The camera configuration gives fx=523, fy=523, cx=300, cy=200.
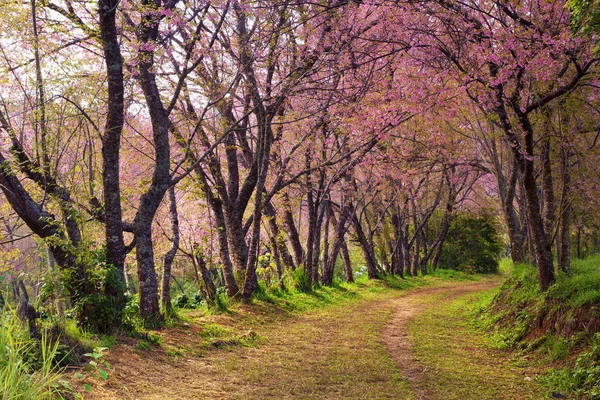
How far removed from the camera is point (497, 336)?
8.65 meters

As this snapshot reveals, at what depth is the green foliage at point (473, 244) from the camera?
91.6 feet

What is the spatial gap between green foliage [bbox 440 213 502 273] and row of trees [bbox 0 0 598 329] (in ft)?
41.0

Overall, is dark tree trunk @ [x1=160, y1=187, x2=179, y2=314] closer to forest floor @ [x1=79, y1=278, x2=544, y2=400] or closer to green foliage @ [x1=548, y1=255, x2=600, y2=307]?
forest floor @ [x1=79, y1=278, x2=544, y2=400]

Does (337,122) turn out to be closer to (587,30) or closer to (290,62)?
(290,62)

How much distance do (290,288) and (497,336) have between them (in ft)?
20.4

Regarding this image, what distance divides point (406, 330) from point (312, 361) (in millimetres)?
2966

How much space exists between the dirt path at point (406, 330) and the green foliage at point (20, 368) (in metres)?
3.60

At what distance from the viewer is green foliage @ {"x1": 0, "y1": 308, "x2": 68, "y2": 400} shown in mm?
3506

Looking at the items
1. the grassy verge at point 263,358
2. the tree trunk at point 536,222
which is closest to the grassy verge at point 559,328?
the tree trunk at point 536,222

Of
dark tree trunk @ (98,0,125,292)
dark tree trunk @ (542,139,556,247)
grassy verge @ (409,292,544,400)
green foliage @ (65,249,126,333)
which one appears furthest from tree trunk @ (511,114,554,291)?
green foliage @ (65,249,126,333)

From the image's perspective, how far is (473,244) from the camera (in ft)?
92.5

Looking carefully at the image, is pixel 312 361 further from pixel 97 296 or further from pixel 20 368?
pixel 20 368

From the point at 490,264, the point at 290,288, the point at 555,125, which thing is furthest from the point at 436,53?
the point at 490,264

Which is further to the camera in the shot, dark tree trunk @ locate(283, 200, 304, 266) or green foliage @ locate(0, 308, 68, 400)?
dark tree trunk @ locate(283, 200, 304, 266)
